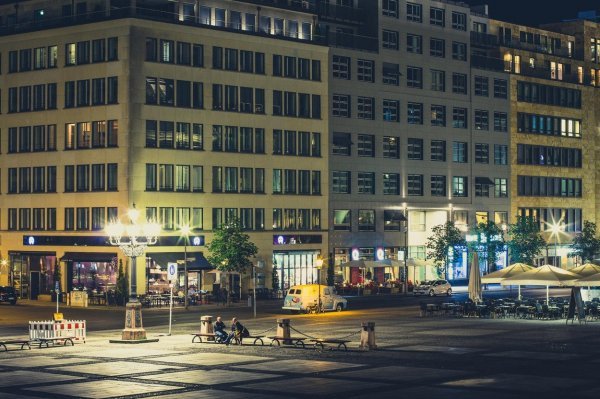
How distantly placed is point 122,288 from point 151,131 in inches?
524

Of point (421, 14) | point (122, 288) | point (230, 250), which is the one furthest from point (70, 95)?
point (421, 14)

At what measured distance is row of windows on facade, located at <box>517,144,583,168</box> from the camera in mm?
136750

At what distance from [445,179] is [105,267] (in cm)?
4298

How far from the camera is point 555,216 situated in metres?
142

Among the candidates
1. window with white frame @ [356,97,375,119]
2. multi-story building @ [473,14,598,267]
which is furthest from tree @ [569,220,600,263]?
window with white frame @ [356,97,375,119]

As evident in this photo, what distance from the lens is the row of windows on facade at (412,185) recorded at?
380 ft

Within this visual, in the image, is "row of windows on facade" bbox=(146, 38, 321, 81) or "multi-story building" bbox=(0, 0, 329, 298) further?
"row of windows on facade" bbox=(146, 38, 321, 81)

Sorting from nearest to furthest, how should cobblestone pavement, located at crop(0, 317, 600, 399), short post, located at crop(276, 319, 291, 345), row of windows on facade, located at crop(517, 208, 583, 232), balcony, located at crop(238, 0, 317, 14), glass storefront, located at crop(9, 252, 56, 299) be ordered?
cobblestone pavement, located at crop(0, 317, 600, 399), short post, located at crop(276, 319, 291, 345), glass storefront, located at crop(9, 252, 56, 299), balcony, located at crop(238, 0, 317, 14), row of windows on facade, located at crop(517, 208, 583, 232)

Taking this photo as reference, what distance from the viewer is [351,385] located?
38781 millimetres

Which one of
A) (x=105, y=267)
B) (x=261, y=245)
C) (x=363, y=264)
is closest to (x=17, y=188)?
(x=105, y=267)

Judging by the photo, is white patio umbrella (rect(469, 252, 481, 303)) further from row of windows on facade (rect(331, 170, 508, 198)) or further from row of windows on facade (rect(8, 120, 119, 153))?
row of windows on facade (rect(331, 170, 508, 198))

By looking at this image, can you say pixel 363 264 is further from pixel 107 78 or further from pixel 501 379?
pixel 501 379

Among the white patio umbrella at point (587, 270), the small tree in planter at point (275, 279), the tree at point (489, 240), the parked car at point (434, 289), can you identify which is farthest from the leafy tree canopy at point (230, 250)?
the tree at point (489, 240)

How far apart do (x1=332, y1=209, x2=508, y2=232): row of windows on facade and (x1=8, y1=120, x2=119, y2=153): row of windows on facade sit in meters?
26.2
